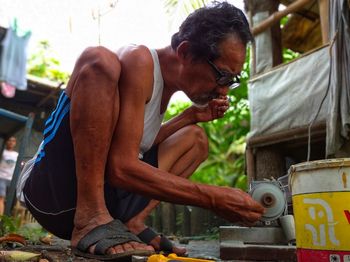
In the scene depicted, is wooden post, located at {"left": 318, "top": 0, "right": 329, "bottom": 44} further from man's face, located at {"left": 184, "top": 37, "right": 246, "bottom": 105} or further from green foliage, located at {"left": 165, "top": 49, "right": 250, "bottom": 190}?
green foliage, located at {"left": 165, "top": 49, "right": 250, "bottom": 190}

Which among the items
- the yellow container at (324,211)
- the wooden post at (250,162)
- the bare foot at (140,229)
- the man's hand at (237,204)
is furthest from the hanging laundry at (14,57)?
the yellow container at (324,211)

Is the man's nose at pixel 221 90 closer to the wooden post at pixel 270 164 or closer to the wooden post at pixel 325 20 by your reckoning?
the wooden post at pixel 325 20

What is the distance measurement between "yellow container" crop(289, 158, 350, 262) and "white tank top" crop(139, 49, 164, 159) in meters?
0.90

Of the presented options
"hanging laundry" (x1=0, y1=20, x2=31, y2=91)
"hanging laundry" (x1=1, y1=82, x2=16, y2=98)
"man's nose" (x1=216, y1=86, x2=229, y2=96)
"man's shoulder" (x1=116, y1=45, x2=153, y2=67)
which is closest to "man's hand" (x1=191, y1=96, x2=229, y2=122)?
"man's nose" (x1=216, y1=86, x2=229, y2=96)

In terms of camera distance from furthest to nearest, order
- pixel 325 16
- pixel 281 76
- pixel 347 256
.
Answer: pixel 281 76, pixel 325 16, pixel 347 256

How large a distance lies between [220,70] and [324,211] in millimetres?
929

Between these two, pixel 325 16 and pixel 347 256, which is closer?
pixel 347 256

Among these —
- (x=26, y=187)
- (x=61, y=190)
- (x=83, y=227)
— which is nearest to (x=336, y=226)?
(x=83, y=227)

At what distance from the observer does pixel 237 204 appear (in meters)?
1.59

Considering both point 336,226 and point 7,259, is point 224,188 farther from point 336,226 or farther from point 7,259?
point 7,259

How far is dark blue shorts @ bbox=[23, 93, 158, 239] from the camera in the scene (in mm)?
1904

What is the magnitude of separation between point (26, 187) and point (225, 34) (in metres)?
1.28

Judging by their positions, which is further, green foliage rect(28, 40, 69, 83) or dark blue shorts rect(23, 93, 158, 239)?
green foliage rect(28, 40, 69, 83)

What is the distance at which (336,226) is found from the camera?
1174mm
